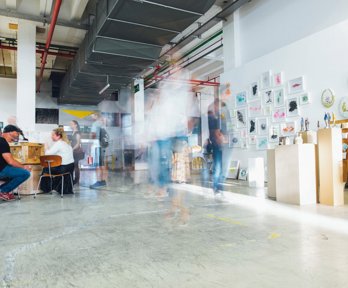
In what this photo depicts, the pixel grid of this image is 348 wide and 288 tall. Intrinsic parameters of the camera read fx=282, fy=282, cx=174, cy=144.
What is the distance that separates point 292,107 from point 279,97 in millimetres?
356

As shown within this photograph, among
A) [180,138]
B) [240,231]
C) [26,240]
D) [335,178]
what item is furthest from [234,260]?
[180,138]

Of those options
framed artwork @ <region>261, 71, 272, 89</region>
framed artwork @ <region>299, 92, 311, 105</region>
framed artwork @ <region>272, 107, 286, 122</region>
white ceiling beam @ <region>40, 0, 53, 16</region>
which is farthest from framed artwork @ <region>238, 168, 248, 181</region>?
white ceiling beam @ <region>40, 0, 53, 16</region>

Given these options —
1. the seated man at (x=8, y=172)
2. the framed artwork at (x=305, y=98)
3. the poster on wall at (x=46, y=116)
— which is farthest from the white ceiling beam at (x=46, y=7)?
the poster on wall at (x=46, y=116)

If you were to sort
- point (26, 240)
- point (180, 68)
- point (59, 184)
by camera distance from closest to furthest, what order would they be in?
1. point (26, 240)
2. point (59, 184)
3. point (180, 68)

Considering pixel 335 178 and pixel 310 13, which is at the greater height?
pixel 310 13

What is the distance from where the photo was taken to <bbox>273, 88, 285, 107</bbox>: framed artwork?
5040 millimetres

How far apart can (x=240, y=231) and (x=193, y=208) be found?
95 centimetres

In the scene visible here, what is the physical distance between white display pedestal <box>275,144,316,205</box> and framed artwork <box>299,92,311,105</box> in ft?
5.73

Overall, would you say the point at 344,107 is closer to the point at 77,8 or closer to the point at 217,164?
the point at 217,164

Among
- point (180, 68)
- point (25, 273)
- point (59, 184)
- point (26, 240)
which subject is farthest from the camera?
point (180, 68)

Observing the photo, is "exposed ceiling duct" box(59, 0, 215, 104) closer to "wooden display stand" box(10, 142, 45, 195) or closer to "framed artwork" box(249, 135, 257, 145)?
"wooden display stand" box(10, 142, 45, 195)

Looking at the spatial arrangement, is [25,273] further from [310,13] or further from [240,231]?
[310,13]

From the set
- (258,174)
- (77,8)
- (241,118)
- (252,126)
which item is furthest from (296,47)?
(77,8)

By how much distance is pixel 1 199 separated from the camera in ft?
12.4
